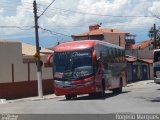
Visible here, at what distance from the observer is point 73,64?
28.8 metres

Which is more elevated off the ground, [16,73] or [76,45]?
[76,45]

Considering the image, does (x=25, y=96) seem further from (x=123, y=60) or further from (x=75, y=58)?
(x=75, y=58)

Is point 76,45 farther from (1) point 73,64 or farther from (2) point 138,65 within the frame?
(2) point 138,65

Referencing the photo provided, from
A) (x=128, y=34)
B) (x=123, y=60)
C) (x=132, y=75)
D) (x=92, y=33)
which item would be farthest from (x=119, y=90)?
(x=128, y=34)

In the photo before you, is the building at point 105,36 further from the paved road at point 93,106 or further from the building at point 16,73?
the paved road at point 93,106

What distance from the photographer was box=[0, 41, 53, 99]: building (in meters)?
39.5

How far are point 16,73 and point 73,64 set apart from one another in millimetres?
14110

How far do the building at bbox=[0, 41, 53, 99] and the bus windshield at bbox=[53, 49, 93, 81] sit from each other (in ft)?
34.6

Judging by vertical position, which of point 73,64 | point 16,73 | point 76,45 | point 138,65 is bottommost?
point 138,65

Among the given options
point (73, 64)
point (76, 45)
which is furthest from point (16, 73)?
point (73, 64)

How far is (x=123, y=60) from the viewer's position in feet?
127

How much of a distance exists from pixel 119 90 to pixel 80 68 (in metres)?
8.87

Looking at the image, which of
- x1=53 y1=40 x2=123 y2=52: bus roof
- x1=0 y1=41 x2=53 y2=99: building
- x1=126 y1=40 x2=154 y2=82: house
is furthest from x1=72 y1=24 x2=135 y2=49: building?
x1=53 y1=40 x2=123 y2=52: bus roof

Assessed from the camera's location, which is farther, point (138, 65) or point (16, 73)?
point (138, 65)
